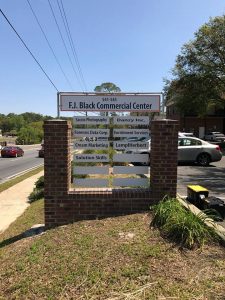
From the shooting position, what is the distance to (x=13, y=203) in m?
13.7

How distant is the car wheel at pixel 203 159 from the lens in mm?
20141

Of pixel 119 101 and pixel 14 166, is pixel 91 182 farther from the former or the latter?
pixel 14 166

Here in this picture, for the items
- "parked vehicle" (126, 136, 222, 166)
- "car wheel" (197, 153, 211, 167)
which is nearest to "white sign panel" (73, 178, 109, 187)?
"parked vehicle" (126, 136, 222, 166)

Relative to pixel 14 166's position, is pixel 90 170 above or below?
above

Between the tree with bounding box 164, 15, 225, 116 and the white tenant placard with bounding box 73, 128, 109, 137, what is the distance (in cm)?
3679

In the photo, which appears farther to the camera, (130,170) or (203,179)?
(203,179)

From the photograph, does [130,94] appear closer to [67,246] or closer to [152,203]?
[152,203]

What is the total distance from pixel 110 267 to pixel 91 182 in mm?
2759

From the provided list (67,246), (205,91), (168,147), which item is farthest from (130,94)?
(205,91)

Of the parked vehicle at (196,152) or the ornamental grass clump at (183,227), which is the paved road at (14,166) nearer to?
the parked vehicle at (196,152)

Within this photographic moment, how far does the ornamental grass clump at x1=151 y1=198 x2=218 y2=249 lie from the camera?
5617 millimetres

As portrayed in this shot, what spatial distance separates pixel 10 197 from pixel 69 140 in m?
8.53

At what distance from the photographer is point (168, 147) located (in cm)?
734

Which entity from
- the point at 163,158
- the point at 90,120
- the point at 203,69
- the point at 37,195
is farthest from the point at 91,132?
the point at 203,69
